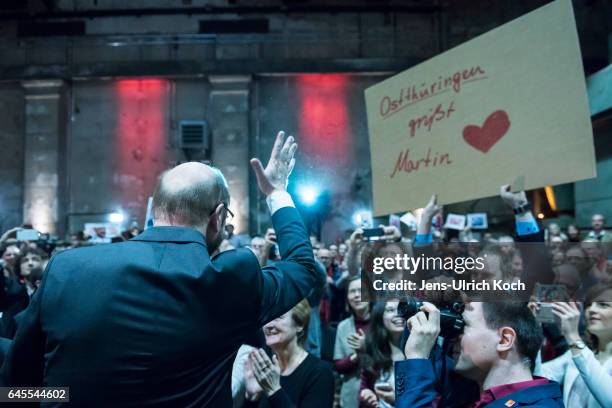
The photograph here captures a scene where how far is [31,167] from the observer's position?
1647cm

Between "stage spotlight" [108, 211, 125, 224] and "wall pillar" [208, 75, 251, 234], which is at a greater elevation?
"wall pillar" [208, 75, 251, 234]

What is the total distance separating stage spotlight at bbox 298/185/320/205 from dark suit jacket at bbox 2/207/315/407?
1442 centimetres

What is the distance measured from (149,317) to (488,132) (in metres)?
3.30

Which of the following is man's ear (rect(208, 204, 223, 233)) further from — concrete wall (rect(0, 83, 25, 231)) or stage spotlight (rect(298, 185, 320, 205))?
concrete wall (rect(0, 83, 25, 231))

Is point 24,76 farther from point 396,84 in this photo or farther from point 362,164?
point 396,84

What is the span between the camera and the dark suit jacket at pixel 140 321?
1542 mm

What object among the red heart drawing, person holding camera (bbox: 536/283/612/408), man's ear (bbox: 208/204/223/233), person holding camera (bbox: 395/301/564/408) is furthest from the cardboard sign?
man's ear (bbox: 208/204/223/233)

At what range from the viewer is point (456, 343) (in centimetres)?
249

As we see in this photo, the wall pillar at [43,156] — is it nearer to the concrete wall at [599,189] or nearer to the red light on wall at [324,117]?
the red light on wall at [324,117]

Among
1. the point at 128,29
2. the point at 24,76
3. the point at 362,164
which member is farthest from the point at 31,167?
the point at 362,164

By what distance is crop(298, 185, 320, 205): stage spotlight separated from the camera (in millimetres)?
16203

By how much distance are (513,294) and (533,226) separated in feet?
4.44

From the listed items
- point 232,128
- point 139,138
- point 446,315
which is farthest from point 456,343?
point 139,138

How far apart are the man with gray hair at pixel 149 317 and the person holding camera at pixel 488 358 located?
593mm
